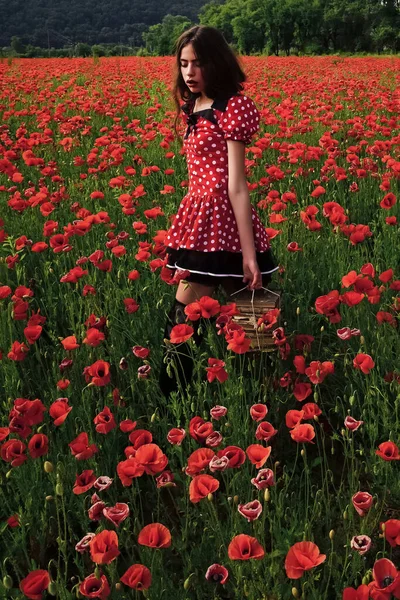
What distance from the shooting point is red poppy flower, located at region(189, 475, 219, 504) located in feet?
4.44

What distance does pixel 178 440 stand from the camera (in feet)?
5.10

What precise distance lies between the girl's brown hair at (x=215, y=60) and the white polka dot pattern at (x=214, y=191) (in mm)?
112

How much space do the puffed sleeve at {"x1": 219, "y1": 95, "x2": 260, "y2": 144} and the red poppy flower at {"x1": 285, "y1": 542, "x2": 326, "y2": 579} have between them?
1.54 metres

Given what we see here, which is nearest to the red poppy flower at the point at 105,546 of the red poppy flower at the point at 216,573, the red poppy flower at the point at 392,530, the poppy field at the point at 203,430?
the poppy field at the point at 203,430

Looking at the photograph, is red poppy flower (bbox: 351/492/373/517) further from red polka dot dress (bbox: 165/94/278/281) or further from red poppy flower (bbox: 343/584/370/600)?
red polka dot dress (bbox: 165/94/278/281)

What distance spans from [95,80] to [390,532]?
1117cm

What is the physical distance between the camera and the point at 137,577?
1188 mm

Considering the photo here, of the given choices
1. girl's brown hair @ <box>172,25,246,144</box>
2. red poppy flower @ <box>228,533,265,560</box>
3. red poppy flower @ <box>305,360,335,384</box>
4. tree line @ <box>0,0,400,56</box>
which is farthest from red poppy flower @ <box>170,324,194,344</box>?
tree line @ <box>0,0,400,56</box>

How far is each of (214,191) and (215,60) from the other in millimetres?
501

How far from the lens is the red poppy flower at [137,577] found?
1186 millimetres

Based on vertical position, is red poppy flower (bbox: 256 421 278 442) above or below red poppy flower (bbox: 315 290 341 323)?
below

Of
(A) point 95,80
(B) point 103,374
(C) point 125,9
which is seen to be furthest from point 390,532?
Result: (C) point 125,9

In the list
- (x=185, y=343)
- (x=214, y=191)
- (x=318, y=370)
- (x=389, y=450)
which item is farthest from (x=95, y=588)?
(x=214, y=191)

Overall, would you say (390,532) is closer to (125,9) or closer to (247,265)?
(247,265)
